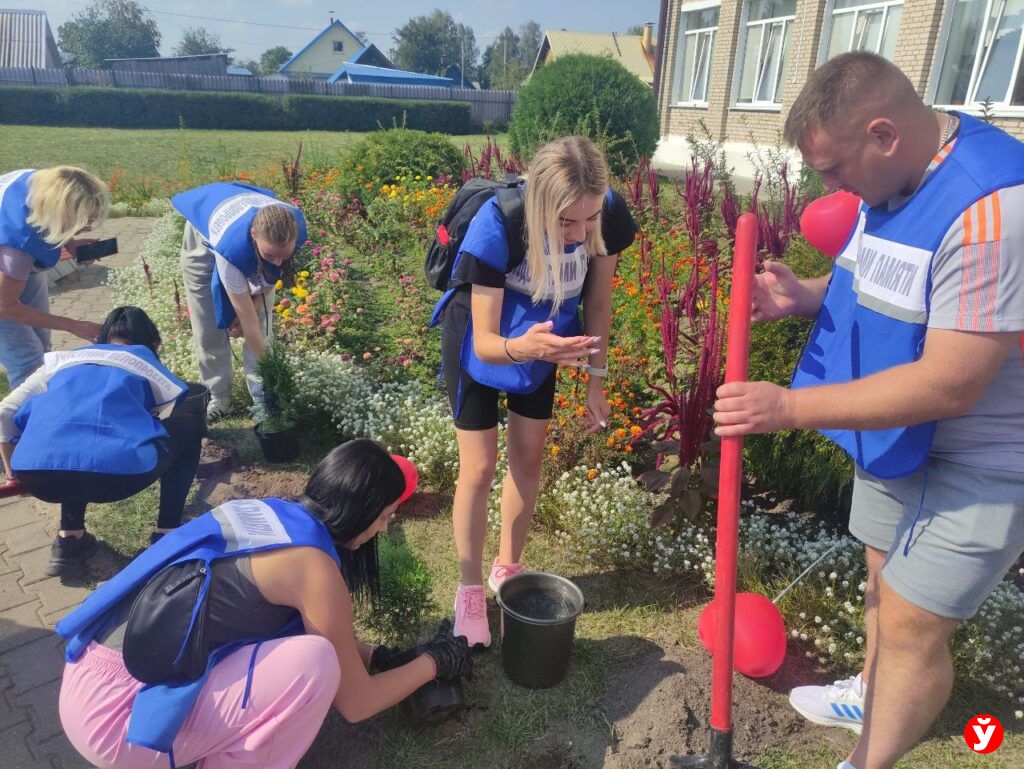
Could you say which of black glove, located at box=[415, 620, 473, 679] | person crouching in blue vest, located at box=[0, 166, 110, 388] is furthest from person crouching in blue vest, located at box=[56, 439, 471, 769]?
person crouching in blue vest, located at box=[0, 166, 110, 388]

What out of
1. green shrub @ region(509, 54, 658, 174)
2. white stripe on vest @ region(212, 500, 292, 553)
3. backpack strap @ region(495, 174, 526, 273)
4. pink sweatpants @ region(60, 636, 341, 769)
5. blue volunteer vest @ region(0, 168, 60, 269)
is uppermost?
green shrub @ region(509, 54, 658, 174)

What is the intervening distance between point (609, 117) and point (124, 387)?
11513 mm

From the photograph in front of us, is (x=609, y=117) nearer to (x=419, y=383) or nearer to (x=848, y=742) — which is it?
(x=419, y=383)

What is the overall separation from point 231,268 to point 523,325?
214 centimetres

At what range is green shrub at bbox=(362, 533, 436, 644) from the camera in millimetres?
2531

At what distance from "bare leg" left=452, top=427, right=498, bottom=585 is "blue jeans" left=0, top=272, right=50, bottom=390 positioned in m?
2.64

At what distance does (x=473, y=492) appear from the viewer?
2.45 metres

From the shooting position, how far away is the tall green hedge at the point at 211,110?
87.3ft

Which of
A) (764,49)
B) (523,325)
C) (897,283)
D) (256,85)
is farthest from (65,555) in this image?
(256,85)

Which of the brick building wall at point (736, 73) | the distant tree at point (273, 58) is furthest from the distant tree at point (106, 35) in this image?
the brick building wall at point (736, 73)

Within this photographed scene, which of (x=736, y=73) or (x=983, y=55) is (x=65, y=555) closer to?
(x=983, y=55)

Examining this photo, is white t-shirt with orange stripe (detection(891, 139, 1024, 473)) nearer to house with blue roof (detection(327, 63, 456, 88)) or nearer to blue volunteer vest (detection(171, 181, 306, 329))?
blue volunteer vest (detection(171, 181, 306, 329))

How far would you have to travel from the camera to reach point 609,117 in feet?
41.2

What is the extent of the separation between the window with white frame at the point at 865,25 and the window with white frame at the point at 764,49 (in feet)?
4.00
